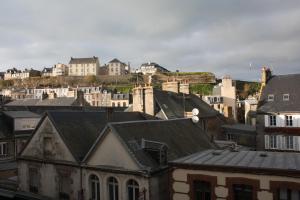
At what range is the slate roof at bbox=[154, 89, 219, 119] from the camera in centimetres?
3328

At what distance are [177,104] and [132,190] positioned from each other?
1944 cm

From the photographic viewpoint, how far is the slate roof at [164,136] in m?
18.5

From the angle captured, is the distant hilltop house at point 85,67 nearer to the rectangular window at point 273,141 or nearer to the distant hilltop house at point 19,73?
the distant hilltop house at point 19,73

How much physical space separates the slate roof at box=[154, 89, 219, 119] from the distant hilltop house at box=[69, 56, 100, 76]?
132402 millimetres

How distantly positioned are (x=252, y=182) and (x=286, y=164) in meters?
1.83

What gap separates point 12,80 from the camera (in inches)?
6624

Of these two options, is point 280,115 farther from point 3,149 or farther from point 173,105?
point 3,149

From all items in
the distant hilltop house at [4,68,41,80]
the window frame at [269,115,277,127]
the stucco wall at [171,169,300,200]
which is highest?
the distant hilltop house at [4,68,41,80]

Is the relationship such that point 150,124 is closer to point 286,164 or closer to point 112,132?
point 112,132

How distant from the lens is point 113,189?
62.2ft

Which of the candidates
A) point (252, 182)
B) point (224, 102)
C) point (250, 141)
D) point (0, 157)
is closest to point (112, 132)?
point (252, 182)

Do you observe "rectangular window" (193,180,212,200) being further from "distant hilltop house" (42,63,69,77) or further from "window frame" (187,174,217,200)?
"distant hilltop house" (42,63,69,77)

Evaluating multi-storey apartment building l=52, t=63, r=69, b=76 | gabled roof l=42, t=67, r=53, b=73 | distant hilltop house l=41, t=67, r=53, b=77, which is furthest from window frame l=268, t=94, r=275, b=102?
gabled roof l=42, t=67, r=53, b=73

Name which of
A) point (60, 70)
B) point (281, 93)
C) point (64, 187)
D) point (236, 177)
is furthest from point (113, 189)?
point (60, 70)
